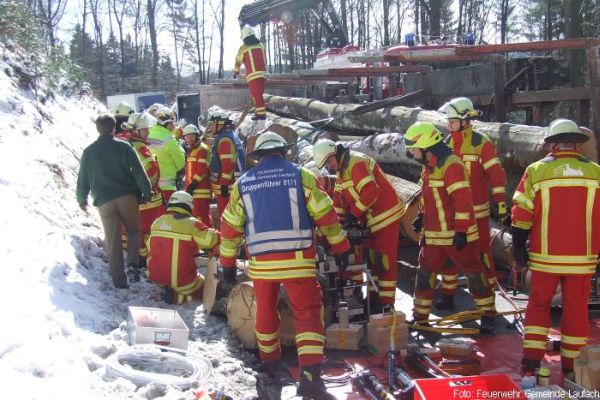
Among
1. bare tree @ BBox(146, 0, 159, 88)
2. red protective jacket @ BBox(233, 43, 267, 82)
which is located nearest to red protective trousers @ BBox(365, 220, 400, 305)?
red protective jacket @ BBox(233, 43, 267, 82)

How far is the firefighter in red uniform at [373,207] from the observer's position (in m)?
5.90

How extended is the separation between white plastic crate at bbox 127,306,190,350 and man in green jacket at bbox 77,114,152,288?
140 cm

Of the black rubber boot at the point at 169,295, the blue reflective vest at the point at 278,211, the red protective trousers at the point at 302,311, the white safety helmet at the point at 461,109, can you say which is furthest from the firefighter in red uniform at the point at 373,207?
the black rubber boot at the point at 169,295

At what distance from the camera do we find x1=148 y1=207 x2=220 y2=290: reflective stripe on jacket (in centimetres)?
608

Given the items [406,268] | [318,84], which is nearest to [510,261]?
[406,268]

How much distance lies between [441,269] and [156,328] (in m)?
2.91

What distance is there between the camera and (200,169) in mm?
8617

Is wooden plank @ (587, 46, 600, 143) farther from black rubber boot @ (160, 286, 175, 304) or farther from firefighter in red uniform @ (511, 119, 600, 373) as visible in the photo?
black rubber boot @ (160, 286, 175, 304)

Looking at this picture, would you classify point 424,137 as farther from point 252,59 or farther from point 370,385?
point 252,59

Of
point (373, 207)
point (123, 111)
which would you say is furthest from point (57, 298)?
point (123, 111)

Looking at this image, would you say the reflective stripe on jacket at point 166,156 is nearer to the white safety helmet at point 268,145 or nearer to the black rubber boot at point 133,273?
the black rubber boot at point 133,273

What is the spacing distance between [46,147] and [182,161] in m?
1.91

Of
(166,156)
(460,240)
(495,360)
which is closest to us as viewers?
(495,360)

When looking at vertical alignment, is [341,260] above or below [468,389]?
above
